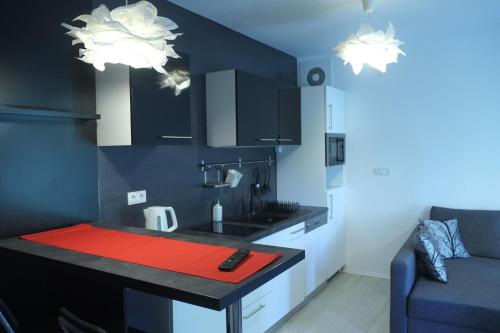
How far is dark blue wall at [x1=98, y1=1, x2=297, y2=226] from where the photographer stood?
2473mm

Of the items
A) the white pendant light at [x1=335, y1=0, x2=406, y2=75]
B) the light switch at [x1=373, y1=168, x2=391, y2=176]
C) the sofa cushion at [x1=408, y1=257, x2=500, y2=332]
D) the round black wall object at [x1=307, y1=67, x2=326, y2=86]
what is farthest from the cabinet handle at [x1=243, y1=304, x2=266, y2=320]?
the round black wall object at [x1=307, y1=67, x2=326, y2=86]

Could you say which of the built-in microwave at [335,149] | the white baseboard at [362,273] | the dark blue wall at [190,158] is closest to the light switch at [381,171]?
the built-in microwave at [335,149]

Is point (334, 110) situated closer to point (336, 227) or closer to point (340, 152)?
point (340, 152)

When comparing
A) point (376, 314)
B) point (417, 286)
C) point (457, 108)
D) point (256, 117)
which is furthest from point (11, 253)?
point (457, 108)

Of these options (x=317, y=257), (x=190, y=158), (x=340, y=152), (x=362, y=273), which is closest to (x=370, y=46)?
(x=190, y=158)

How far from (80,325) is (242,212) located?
2477 millimetres

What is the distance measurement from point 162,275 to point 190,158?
179 cm

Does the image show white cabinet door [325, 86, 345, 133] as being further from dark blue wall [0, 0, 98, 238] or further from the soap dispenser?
dark blue wall [0, 0, 98, 238]

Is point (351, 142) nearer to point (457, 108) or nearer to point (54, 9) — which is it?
point (457, 108)

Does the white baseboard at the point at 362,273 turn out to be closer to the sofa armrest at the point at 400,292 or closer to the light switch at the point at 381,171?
the light switch at the point at 381,171

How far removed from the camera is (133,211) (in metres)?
2.58

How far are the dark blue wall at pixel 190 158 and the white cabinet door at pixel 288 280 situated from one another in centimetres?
63

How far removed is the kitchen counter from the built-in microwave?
0.52 metres

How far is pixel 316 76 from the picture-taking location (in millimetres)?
4266
